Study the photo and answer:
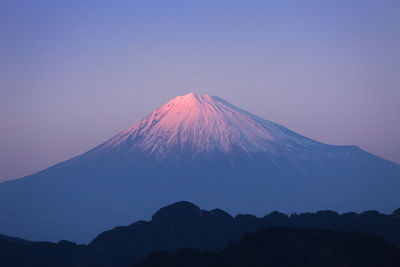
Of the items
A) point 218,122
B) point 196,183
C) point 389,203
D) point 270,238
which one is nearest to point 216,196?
point 196,183

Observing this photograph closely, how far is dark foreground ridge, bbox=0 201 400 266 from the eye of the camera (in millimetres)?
25578

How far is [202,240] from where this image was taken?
127 ft

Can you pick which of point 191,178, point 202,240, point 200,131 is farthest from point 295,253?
point 191,178

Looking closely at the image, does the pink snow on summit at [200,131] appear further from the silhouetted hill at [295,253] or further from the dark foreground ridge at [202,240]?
the silhouetted hill at [295,253]

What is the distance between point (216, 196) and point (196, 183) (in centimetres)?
622

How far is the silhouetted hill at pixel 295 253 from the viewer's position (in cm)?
2431

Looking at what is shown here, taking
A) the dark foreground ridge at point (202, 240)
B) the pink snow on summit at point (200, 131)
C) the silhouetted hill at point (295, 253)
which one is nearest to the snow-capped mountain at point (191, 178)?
the pink snow on summit at point (200, 131)

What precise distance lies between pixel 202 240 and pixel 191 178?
4309 inches

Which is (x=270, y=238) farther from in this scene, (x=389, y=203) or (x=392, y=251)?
(x=389, y=203)

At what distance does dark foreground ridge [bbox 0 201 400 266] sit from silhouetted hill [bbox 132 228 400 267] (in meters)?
0.04

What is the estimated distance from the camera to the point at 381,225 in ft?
121

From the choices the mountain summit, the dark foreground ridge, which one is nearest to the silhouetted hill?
the dark foreground ridge

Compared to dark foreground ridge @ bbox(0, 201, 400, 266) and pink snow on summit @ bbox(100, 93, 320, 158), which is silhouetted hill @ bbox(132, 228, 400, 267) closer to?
dark foreground ridge @ bbox(0, 201, 400, 266)

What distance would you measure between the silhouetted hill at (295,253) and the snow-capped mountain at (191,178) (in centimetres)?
11313
